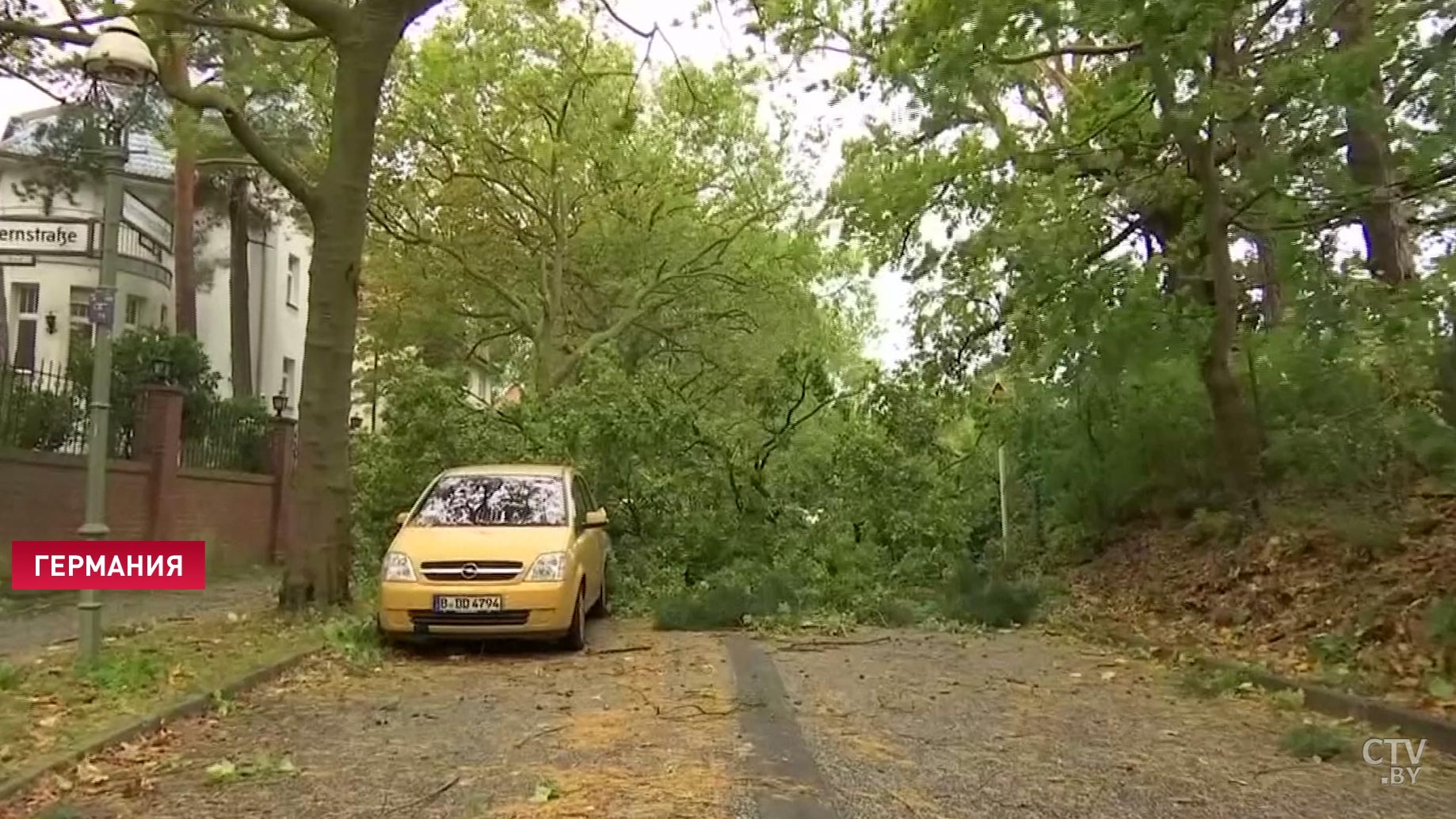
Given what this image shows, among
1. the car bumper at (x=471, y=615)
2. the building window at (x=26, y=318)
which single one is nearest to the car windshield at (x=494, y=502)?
the car bumper at (x=471, y=615)

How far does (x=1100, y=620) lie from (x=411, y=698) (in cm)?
847

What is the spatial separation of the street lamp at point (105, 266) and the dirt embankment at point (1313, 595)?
28.1ft

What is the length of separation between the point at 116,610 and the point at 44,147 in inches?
439

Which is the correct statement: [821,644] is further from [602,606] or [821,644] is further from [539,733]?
[539,733]

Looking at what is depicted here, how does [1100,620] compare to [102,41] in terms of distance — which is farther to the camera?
[1100,620]

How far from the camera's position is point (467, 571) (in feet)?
37.1

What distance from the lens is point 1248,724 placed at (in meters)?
8.12

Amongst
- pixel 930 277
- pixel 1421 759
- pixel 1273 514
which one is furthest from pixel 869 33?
pixel 1421 759

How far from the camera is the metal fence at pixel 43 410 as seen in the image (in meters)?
16.6

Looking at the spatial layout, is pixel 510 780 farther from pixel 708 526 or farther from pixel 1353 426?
pixel 708 526

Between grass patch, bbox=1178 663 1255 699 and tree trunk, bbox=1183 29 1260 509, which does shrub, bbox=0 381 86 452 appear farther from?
tree trunk, bbox=1183 29 1260 509

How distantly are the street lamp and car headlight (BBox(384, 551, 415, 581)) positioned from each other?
104 inches

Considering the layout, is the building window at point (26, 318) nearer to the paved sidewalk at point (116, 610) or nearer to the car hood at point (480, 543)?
the paved sidewalk at point (116, 610)

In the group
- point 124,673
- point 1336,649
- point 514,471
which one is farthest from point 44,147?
point 1336,649
